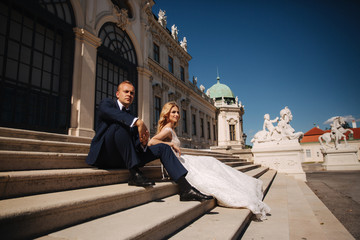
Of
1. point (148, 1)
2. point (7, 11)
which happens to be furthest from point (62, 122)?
point (148, 1)

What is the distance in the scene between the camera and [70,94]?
7582 mm

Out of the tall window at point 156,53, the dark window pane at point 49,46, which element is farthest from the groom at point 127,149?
the tall window at point 156,53

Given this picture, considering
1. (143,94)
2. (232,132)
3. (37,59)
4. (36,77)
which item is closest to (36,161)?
(36,77)

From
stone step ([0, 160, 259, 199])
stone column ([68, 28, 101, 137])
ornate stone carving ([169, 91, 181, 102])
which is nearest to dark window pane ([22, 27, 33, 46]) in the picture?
stone column ([68, 28, 101, 137])

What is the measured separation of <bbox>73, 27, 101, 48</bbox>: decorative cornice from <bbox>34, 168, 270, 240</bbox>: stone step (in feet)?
25.3

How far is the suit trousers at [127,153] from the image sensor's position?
247 cm

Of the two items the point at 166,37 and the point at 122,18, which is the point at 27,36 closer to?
the point at 122,18

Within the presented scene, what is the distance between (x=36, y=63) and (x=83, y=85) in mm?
1589

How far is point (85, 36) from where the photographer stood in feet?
26.1

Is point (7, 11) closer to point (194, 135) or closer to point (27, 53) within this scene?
point (27, 53)

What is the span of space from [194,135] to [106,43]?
15.1 metres

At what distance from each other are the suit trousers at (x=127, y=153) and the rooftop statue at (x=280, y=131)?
11559 mm

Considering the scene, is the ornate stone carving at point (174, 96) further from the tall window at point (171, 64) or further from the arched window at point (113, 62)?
the arched window at point (113, 62)

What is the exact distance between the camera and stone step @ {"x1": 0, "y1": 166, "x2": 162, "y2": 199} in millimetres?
1647
